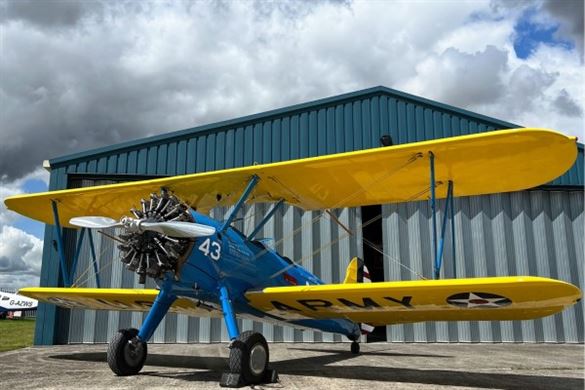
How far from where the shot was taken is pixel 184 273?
233 inches

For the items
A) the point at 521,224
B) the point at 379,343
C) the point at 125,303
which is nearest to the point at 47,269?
the point at 125,303

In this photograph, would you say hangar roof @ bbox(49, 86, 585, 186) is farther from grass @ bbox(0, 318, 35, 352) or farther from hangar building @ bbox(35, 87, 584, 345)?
grass @ bbox(0, 318, 35, 352)

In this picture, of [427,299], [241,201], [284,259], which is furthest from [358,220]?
[427,299]

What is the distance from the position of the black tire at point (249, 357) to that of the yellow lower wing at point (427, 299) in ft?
2.67

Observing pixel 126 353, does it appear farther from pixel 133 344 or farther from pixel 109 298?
pixel 109 298

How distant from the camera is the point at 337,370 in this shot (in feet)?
23.1

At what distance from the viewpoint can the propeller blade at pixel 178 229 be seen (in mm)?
5512

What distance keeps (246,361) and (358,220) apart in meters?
8.54

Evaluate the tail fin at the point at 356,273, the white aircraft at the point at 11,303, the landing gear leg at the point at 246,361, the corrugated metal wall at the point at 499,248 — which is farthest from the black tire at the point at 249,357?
the white aircraft at the point at 11,303

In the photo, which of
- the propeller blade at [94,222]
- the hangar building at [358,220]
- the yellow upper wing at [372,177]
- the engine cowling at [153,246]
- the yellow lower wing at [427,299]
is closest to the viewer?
the yellow lower wing at [427,299]

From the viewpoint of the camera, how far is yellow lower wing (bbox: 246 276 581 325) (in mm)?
5160

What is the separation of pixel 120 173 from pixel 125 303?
5603 mm

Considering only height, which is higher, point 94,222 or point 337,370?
point 94,222

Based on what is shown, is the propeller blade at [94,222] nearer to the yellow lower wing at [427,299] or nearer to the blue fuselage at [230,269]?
the blue fuselage at [230,269]
